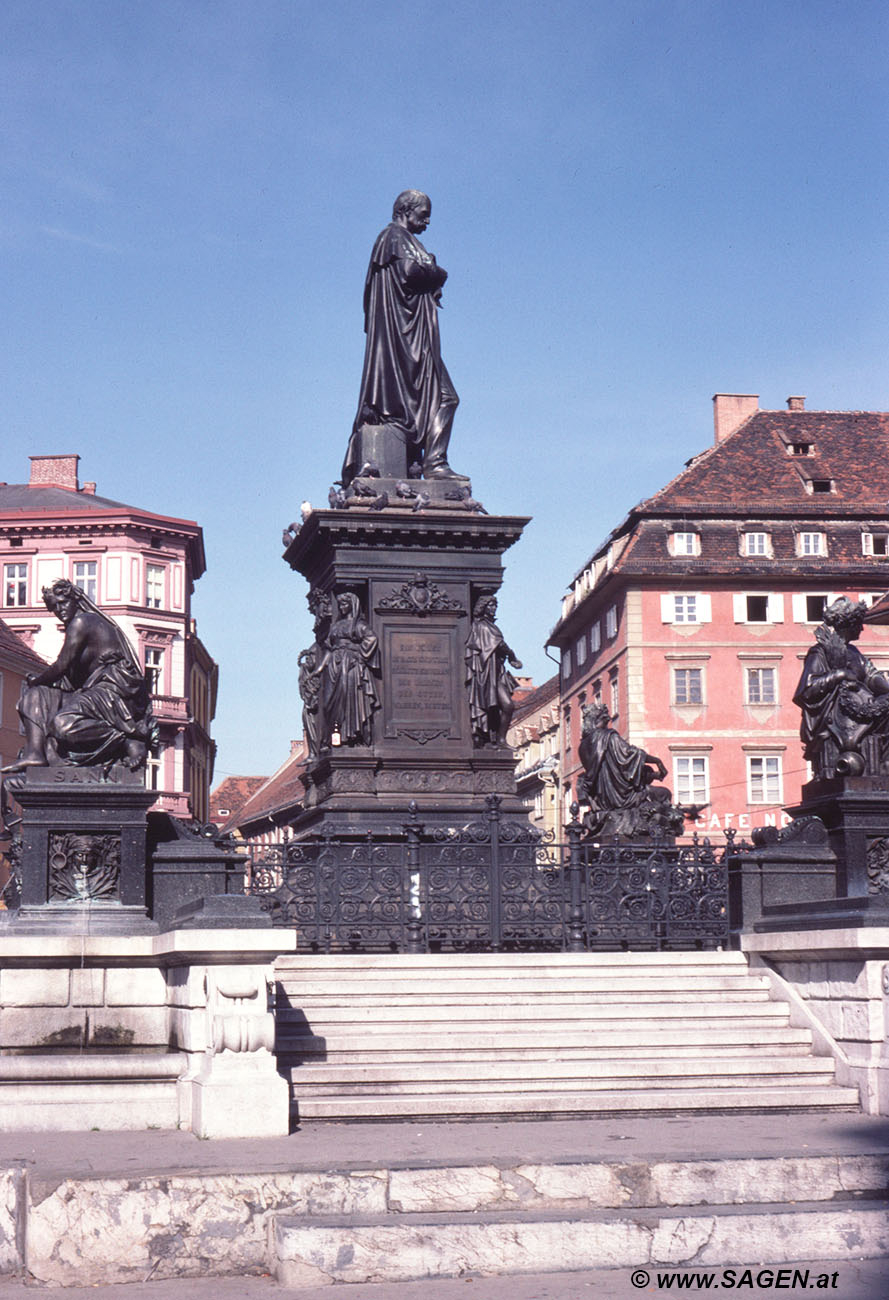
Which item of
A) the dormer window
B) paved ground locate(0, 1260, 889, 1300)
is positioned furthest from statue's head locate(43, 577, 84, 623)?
the dormer window

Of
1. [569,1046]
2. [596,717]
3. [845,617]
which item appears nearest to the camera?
[569,1046]

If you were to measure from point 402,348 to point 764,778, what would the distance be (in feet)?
136

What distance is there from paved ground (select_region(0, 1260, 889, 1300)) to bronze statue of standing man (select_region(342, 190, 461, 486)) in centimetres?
1259

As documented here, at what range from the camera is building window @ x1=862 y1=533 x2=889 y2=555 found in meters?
60.8

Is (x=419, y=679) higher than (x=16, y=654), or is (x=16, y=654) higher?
(x=16, y=654)

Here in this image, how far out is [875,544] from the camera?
61.0 m

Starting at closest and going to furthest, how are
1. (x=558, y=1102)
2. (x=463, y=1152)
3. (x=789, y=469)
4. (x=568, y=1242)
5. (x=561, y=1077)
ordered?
(x=568, y=1242)
(x=463, y=1152)
(x=558, y=1102)
(x=561, y=1077)
(x=789, y=469)

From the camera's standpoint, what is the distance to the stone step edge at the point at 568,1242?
856cm

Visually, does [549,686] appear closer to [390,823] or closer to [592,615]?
[592,615]

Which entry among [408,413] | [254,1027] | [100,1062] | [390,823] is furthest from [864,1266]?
[408,413]

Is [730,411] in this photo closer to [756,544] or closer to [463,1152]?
[756,544]

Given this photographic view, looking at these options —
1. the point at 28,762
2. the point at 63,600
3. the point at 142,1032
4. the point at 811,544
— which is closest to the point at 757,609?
the point at 811,544

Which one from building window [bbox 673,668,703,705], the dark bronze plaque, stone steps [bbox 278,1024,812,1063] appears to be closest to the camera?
stone steps [bbox 278,1024,812,1063]

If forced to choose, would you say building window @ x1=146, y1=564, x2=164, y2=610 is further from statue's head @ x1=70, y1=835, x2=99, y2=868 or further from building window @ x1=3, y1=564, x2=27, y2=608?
statue's head @ x1=70, y1=835, x2=99, y2=868
